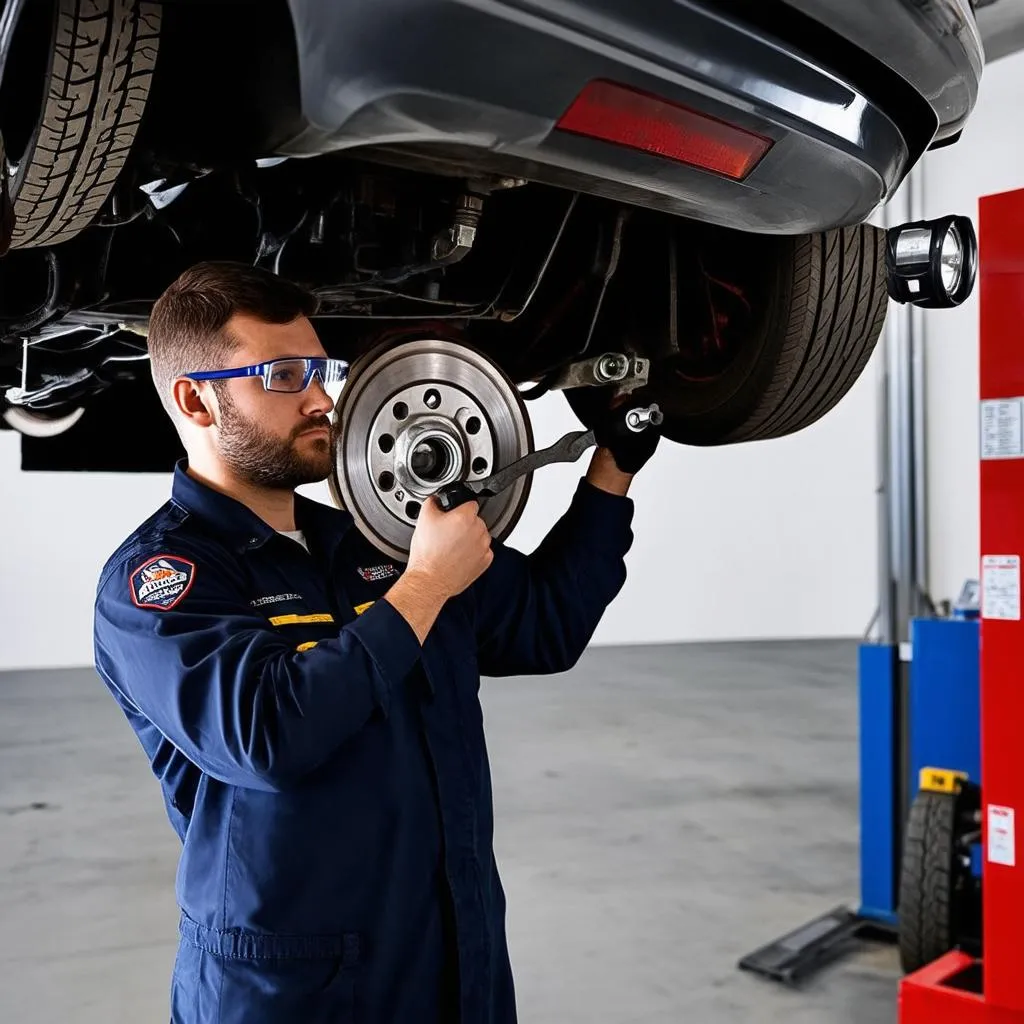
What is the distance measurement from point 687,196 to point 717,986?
2.11m

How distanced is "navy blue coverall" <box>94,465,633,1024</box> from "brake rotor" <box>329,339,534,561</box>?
2.7 inches

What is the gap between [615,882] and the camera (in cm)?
320

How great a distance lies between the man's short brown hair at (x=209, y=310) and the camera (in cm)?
117

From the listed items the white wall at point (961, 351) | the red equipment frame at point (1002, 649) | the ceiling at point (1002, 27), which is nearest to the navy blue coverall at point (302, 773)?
the red equipment frame at point (1002, 649)

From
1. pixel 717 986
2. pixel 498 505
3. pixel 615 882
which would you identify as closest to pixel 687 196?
pixel 498 505

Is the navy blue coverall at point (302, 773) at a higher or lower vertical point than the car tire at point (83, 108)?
lower

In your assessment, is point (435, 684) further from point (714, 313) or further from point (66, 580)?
point (66, 580)

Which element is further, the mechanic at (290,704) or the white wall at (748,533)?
the white wall at (748,533)

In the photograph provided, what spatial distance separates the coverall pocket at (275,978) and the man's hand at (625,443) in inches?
25.6

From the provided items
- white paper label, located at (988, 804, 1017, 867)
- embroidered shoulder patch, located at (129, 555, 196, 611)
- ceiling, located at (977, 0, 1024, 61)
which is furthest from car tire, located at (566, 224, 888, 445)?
ceiling, located at (977, 0, 1024, 61)

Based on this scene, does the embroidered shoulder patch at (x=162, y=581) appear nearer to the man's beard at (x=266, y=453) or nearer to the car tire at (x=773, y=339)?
the man's beard at (x=266, y=453)

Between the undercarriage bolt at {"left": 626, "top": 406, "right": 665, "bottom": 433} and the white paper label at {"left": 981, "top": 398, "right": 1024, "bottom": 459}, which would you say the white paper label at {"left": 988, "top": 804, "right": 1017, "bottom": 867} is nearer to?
the white paper label at {"left": 981, "top": 398, "right": 1024, "bottom": 459}

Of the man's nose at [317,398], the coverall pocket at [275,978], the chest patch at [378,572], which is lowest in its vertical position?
the coverall pocket at [275,978]

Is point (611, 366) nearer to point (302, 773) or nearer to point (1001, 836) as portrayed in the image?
point (302, 773)
